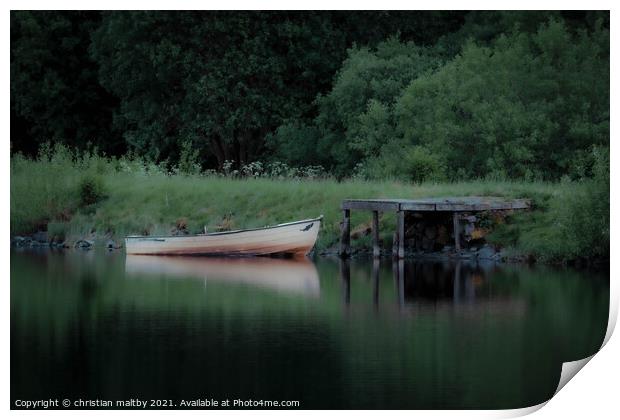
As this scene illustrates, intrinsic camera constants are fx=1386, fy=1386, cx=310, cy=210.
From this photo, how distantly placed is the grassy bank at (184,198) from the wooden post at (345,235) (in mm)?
337

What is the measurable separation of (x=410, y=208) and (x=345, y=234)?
1.42 metres

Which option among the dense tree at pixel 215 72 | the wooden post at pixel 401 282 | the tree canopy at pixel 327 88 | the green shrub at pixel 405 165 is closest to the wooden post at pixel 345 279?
the wooden post at pixel 401 282

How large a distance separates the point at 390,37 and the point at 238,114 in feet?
15.0

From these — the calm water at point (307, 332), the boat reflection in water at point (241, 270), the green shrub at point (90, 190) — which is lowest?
the calm water at point (307, 332)

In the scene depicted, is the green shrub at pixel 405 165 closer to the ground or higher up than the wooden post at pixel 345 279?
higher up

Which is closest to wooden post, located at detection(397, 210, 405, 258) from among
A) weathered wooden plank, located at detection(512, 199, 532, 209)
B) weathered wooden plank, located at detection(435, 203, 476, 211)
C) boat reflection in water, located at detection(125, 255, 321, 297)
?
weathered wooden plank, located at detection(435, 203, 476, 211)

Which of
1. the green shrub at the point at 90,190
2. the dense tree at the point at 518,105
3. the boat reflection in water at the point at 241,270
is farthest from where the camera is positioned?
Answer: the green shrub at the point at 90,190

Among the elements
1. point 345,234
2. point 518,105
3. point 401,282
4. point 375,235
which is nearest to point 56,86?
point 345,234

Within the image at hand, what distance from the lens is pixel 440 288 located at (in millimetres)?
16047

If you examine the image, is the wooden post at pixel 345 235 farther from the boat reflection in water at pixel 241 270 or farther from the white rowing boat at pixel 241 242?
the boat reflection in water at pixel 241 270

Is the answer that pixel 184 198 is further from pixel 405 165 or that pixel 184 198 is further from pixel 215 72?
pixel 405 165

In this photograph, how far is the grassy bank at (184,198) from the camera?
20.7 metres

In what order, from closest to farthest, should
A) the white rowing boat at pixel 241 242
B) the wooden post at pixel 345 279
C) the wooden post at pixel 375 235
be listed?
1. the wooden post at pixel 345 279
2. the wooden post at pixel 375 235
3. the white rowing boat at pixel 241 242

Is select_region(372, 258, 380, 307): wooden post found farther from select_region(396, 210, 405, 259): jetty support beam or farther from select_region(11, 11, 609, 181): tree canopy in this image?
select_region(11, 11, 609, 181): tree canopy
